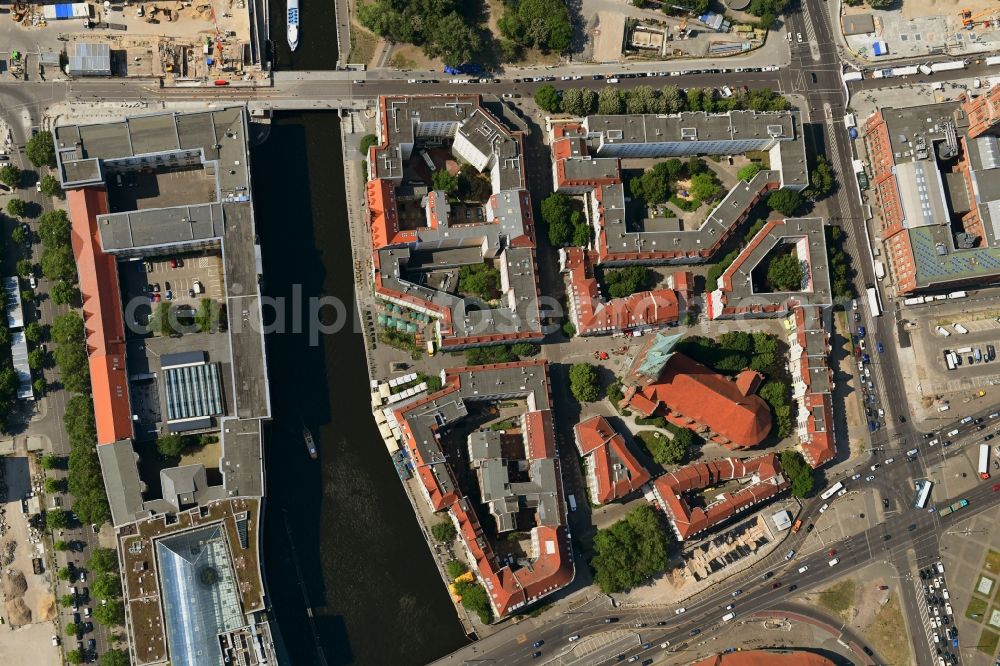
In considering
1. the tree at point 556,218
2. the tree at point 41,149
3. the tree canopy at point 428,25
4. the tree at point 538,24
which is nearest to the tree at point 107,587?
the tree at point 41,149

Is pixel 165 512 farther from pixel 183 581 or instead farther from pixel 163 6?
pixel 163 6

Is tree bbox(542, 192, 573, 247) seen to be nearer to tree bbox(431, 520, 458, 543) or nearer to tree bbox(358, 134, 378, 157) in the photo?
tree bbox(358, 134, 378, 157)

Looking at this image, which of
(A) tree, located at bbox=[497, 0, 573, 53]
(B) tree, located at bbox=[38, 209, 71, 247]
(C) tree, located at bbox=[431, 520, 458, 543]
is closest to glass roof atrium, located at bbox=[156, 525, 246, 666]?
(C) tree, located at bbox=[431, 520, 458, 543]

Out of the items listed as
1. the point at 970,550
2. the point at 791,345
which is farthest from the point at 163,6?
the point at 970,550

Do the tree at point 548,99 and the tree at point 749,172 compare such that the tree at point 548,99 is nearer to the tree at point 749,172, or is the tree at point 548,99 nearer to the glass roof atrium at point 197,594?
the tree at point 749,172

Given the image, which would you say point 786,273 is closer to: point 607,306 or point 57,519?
point 607,306
